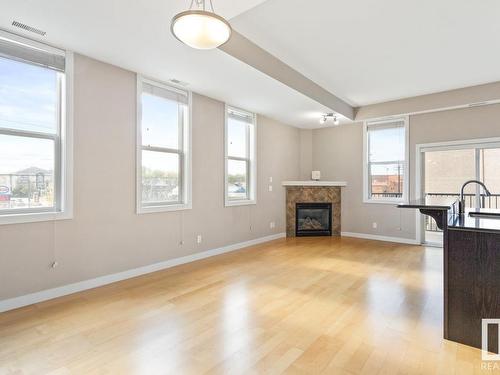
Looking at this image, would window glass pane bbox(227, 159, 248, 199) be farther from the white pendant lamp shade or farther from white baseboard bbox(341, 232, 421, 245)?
the white pendant lamp shade

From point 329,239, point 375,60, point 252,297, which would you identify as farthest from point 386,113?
point 252,297

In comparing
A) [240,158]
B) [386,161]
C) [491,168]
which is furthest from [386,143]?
[240,158]

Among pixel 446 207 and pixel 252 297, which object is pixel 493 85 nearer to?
pixel 446 207

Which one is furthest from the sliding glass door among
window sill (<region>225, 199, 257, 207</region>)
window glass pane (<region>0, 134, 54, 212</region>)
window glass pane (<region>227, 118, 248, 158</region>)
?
window glass pane (<region>0, 134, 54, 212</region>)

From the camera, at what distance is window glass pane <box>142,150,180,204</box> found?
13.2ft

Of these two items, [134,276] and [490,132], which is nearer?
[134,276]

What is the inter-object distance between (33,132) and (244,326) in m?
2.91

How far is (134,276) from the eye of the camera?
378 cm

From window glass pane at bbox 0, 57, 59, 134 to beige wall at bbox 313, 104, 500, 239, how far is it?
18.8 ft

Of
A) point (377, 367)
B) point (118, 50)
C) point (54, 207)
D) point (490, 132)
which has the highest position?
point (118, 50)

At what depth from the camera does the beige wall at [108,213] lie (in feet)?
9.62

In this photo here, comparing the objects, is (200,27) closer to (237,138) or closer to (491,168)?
(237,138)

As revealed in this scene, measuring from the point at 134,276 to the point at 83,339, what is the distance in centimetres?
153

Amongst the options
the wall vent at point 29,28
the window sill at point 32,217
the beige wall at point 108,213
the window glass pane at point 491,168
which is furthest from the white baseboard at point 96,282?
the window glass pane at point 491,168
